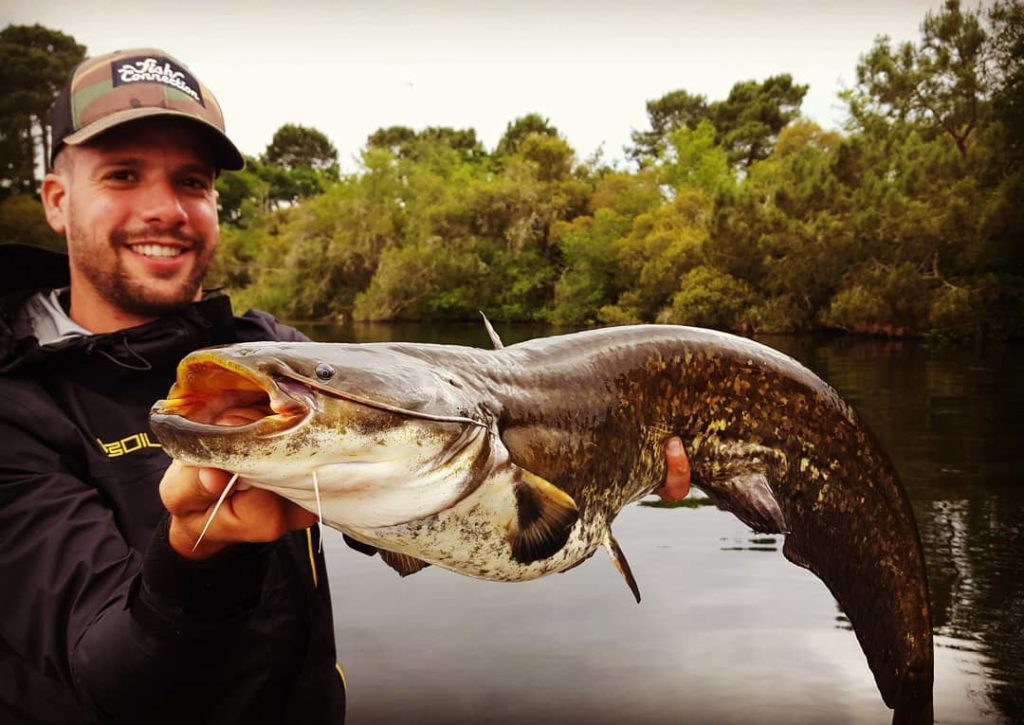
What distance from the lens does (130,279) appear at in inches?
106

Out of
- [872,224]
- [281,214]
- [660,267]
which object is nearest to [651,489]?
[872,224]

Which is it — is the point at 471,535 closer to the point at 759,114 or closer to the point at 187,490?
the point at 187,490

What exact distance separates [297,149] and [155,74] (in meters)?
78.2

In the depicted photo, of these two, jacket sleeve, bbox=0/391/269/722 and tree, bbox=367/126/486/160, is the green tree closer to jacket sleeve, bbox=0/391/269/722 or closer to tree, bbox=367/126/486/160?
tree, bbox=367/126/486/160

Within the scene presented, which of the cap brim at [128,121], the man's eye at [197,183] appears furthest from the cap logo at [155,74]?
the man's eye at [197,183]

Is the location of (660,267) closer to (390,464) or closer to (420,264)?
(420,264)

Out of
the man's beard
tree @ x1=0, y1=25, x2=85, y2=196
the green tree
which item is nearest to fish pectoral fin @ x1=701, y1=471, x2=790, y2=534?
the man's beard

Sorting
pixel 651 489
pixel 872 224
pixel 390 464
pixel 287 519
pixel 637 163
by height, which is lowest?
pixel 651 489

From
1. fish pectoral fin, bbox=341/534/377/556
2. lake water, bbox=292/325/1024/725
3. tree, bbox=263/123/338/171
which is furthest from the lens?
tree, bbox=263/123/338/171

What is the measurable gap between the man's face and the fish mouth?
4.96 ft

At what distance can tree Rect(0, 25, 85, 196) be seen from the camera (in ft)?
110

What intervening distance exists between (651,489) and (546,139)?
37.8 meters

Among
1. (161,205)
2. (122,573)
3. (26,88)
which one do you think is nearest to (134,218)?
(161,205)

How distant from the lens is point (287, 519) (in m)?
1.52
